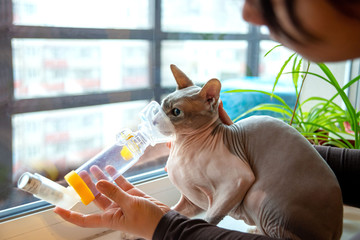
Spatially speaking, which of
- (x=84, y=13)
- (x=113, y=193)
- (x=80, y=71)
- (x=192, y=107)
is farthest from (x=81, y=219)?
(x=84, y=13)

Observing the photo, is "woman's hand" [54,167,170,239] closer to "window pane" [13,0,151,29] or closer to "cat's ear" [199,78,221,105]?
"cat's ear" [199,78,221,105]

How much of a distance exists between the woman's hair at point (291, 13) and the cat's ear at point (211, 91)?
279 millimetres

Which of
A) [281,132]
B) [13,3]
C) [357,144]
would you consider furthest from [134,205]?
[357,144]

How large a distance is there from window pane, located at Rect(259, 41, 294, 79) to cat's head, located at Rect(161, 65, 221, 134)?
0.98 m

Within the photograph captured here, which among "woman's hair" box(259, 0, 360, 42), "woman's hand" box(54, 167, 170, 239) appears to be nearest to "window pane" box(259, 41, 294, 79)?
"woman's hand" box(54, 167, 170, 239)

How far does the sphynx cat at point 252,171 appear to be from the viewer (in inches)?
25.7

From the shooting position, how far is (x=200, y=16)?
1.38m

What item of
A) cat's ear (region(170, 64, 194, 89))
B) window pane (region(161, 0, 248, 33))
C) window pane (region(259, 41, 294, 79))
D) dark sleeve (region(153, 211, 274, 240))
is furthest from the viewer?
window pane (region(259, 41, 294, 79))

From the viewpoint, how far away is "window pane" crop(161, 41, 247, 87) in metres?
1.25

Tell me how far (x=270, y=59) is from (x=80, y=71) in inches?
39.4

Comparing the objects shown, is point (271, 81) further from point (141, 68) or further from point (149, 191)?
point (149, 191)

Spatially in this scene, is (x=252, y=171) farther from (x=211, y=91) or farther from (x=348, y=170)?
(x=348, y=170)

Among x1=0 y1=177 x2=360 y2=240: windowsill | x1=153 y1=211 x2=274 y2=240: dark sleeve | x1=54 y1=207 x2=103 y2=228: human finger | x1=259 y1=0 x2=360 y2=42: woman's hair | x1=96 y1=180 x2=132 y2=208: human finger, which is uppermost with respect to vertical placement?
x1=259 y1=0 x2=360 y2=42: woman's hair

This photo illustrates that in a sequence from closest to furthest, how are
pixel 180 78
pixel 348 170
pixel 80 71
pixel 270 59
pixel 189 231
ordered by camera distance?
pixel 189 231 < pixel 180 78 < pixel 348 170 < pixel 80 71 < pixel 270 59
